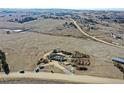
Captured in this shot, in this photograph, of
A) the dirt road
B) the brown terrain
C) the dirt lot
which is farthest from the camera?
the brown terrain

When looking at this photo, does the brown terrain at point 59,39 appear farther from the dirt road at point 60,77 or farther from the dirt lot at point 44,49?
the dirt road at point 60,77

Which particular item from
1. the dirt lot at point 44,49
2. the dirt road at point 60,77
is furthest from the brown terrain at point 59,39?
the dirt road at point 60,77

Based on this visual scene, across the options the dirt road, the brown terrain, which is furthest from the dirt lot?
the dirt road

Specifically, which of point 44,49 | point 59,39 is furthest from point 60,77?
point 59,39

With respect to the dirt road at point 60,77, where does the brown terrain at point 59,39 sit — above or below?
above

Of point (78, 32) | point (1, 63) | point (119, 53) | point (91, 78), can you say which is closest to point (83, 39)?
point (78, 32)

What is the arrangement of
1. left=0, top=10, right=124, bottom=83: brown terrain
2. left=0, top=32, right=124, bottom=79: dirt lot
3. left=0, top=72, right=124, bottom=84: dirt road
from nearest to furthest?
left=0, top=72, right=124, bottom=84: dirt road → left=0, top=32, right=124, bottom=79: dirt lot → left=0, top=10, right=124, bottom=83: brown terrain

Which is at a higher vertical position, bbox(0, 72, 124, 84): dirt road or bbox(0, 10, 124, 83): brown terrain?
bbox(0, 10, 124, 83): brown terrain

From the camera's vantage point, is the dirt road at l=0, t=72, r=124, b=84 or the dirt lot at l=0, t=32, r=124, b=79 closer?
the dirt road at l=0, t=72, r=124, b=84

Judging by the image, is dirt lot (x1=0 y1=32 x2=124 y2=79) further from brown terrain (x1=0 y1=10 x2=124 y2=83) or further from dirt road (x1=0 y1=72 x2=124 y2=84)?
dirt road (x1=0 y1=72 x2=124 y2=84)
